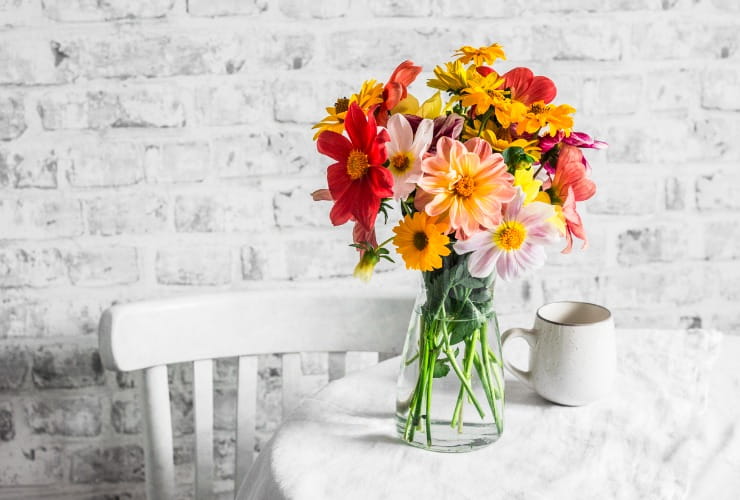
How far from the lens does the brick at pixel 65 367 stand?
59.5 inches

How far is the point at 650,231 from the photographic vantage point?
1.61 meters

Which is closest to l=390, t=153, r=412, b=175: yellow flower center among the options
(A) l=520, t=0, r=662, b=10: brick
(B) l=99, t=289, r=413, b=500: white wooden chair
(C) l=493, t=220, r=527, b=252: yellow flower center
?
(C) l=493, t=220, r=527, b=252: yellow flower center

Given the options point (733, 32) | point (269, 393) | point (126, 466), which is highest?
point (733, 32)

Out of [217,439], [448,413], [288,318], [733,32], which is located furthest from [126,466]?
[733,32]

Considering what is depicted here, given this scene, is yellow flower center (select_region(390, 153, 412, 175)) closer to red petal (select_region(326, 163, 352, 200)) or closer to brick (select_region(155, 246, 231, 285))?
red petal (select_region(326, 163, 352, 200))

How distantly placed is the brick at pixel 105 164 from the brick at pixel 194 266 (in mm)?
146

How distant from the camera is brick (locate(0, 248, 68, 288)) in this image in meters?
1.47

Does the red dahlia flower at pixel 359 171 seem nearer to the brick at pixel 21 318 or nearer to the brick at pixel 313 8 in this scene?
the brick at pixel 313 8

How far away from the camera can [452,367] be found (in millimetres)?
847

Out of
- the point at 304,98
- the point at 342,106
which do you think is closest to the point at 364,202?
the point at 342,106

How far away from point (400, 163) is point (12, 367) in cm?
104

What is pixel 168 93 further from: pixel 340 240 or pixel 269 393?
pixel 269 393

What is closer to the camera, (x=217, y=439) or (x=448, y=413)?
(x=448, y=413)

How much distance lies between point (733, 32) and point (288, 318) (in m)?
0.99
